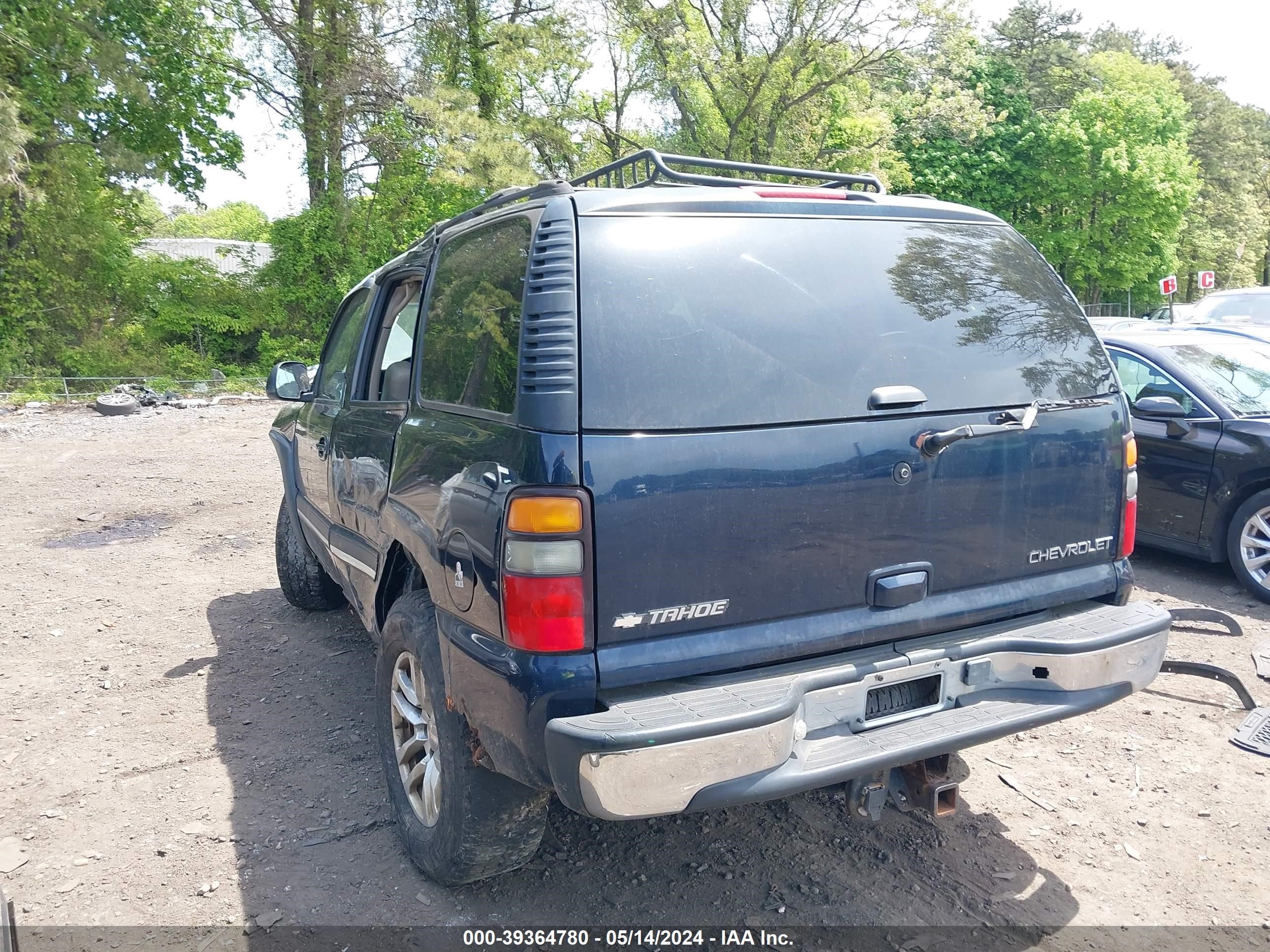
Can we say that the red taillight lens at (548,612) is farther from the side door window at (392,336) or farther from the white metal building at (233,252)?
the white metal building at (233,252)

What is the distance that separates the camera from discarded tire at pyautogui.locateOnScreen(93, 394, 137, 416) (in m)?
16.7

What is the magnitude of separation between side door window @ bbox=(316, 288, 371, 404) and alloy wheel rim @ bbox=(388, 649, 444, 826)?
5.61 feet

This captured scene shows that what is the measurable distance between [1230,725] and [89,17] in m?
25.7

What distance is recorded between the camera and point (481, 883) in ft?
10.6

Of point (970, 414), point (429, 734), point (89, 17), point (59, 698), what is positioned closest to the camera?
point (970, 414)

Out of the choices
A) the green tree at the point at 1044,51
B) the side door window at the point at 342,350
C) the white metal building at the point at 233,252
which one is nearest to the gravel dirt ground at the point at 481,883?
the side door window at the point at 342,350

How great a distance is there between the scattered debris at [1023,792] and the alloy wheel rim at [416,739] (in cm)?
229

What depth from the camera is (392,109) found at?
974 inches

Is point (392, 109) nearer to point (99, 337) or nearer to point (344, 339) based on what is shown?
point (99, 337)

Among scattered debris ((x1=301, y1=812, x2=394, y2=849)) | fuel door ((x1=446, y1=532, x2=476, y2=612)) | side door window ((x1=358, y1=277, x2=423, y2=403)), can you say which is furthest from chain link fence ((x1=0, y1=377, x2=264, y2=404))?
fuel door ((x1=446, y1=532, x2=476, y2=612))

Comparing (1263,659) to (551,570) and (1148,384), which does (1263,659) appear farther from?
(551,570)

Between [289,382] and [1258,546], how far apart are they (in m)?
5.95

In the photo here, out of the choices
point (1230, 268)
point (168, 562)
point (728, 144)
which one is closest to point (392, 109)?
point (728, 144)

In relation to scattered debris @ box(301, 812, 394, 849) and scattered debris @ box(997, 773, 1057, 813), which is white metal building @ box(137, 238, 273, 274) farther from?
scattered debris @ box(997, 773, 1057, 813)
